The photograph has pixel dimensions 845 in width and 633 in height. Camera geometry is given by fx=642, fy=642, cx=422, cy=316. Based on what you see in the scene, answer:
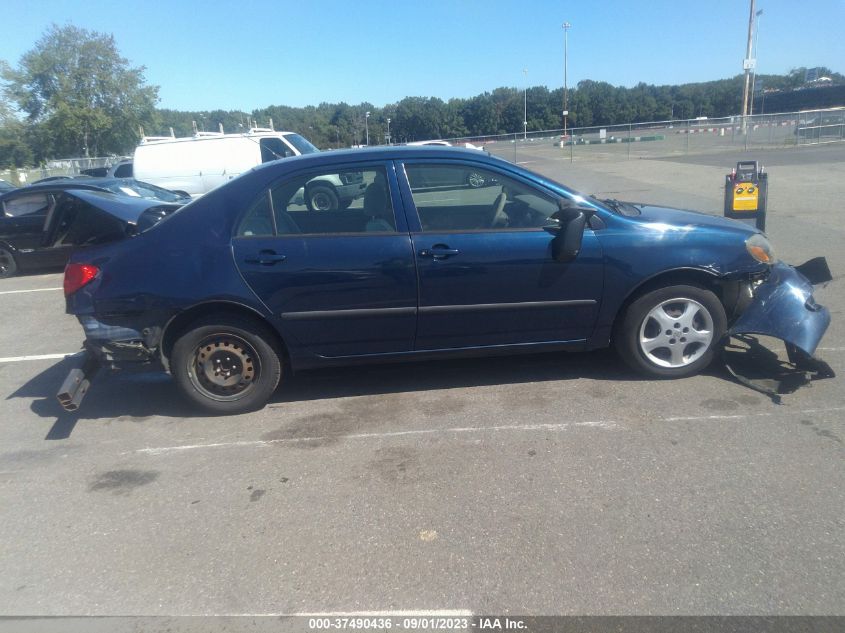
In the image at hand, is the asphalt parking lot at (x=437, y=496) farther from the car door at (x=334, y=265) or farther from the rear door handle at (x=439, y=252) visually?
the rear door handle at (x=439, y=252)

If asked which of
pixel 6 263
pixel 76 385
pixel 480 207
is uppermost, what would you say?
pixel 480 207

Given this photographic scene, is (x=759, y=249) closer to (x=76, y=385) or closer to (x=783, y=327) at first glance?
(x=783, y=327)

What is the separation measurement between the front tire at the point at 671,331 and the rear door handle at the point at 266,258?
242 centimetres

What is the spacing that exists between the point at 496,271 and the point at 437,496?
1.62m

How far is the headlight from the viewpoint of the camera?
450cm

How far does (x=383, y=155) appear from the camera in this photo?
4.46 metres

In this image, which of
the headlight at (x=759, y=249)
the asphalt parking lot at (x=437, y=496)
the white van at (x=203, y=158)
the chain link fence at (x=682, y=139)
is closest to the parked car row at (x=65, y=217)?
the asphalt parking lot at (x=437, y=496)

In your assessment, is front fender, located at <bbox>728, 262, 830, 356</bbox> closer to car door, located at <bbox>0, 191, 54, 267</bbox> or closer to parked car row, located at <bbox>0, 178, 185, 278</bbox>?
parked car row, located at <bbox>0, 178, 185, 278</bbox>

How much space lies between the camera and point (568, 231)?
13.8 feet

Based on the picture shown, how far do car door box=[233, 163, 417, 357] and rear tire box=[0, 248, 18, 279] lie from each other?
888cm

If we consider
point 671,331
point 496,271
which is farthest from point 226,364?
point 671,331

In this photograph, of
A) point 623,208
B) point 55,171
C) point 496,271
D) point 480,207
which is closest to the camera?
point 496,271

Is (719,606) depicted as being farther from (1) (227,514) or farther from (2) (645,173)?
(2) (645,173)

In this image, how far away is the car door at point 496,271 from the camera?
430cm
